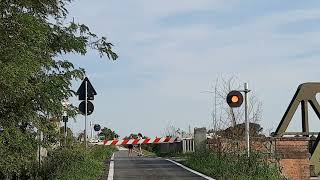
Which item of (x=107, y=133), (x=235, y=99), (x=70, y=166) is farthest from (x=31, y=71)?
(x=107, y=133)

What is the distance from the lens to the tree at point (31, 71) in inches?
447

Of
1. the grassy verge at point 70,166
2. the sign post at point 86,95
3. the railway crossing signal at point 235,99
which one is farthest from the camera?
the sign post at point 86,95

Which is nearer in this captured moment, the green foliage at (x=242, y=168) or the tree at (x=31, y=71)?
the tree at (x=31, y=71)

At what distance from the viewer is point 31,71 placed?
1159 cm

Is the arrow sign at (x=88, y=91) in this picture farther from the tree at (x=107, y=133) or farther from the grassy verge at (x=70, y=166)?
the tree at (x=107, y=133)

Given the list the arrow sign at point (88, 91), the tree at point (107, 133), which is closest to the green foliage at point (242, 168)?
the arrow sign at point (88, 91)

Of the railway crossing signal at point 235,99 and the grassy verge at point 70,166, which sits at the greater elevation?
the railway crossing signal at point 235,99

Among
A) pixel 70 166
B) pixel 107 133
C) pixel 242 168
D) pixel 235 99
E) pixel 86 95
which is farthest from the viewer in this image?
pixel 107 133

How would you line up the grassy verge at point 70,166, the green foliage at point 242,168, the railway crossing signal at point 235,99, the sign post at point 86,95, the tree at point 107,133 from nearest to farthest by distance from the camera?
the grassy verge at point 70,166, the green foliage at point 242,168, the railway crossing signal at point 235,99, the sign post at point 86,95, the tree at point 107,133

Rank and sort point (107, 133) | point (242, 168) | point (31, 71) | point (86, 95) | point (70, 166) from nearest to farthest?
1. point (31, 71)
2. point (70, 166)
3. point (242, 168)
4. point (86, 95)
5. point (107, 133)

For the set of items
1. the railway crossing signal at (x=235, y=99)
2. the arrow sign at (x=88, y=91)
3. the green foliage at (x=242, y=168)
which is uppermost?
the arrow sign at (x=88, y=91)

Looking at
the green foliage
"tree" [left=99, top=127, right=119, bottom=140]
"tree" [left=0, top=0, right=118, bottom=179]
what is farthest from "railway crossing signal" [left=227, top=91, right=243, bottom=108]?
"tree" [left=99, top=127, right=119, bottom=140]

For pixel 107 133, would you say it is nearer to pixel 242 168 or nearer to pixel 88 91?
pixel 88 91

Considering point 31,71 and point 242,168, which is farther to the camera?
point 242,168
